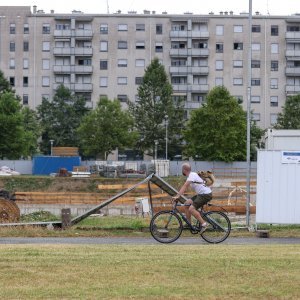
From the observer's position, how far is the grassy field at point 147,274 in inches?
352

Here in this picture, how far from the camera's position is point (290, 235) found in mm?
21469

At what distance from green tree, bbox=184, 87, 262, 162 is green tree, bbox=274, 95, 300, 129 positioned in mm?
8700

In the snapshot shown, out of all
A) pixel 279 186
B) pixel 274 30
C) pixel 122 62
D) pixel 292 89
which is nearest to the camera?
pixel 279 186

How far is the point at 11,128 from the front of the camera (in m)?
82.6

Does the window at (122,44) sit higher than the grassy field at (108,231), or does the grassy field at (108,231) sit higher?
the window at (122,44)

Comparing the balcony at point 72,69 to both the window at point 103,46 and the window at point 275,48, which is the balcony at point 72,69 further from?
the window at point 275,48

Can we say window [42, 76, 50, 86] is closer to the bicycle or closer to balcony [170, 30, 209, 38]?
balcony [170, 30, 209, 38]

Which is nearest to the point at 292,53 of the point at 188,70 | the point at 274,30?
the point at 274,30

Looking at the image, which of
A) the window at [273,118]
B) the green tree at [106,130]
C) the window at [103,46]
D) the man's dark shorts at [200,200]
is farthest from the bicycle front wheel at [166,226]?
the window at [103,46]

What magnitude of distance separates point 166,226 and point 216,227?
3.57 feet

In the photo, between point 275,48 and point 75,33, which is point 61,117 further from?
point 275,48

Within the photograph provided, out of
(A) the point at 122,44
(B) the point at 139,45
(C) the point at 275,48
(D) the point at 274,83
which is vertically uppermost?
(A) the point at 122,44

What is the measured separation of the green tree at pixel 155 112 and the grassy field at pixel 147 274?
8774cm

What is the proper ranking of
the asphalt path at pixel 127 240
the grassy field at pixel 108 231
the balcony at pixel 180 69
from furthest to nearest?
the balcony at pixel 180 69
the grassy field at pixel 108 231
the asphalt path at pixel 127 240
